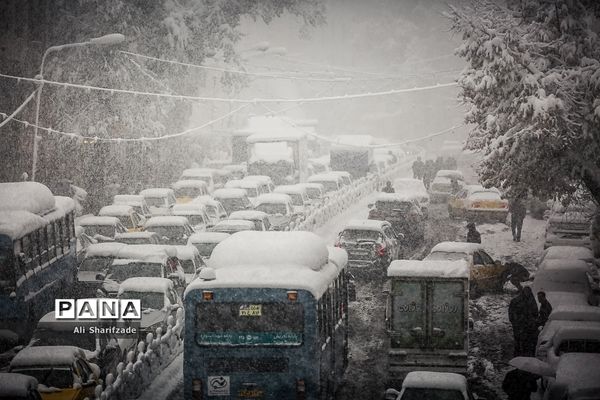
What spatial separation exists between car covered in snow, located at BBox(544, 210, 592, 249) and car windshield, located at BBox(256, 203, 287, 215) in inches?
385

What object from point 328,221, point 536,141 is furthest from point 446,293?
point 328,221

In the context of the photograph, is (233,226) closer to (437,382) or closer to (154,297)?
(154,297)

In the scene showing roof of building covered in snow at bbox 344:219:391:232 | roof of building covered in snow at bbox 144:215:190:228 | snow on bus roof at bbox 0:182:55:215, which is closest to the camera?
snow on bus roof at bbox 0:182:55:215

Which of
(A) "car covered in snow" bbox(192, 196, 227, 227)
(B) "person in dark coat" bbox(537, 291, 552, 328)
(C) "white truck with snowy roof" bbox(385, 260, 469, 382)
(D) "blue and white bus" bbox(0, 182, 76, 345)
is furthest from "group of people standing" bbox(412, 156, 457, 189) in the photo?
(C) "white truck with snowy roof" bbox(385, 260, 469, 382)

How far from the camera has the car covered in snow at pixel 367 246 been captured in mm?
22531

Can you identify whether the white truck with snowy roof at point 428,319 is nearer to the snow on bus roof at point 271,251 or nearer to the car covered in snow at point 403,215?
the snow on bus roof at point 271,251

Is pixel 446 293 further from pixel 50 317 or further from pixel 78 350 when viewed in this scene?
pixel 50 317

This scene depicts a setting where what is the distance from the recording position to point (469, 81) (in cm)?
1805

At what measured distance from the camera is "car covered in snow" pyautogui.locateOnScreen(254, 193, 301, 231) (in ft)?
98.5

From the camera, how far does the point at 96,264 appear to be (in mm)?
20047

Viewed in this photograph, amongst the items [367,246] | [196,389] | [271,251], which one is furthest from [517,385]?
[367,246]

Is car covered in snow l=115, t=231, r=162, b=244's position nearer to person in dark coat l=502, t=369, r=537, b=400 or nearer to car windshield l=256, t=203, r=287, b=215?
car windshield l=256, t=203, r=287, b=215

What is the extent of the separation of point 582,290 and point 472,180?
38116 mm

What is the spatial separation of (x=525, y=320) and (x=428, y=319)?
6.69 ft
